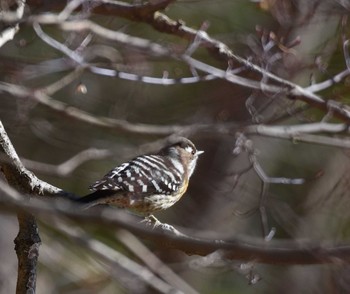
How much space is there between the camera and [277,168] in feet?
30.7

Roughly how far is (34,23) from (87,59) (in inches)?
41.5

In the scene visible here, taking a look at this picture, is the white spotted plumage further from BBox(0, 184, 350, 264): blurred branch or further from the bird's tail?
BBox(0, 184, 350, 264): blurred branch

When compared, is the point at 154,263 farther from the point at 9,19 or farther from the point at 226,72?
the point at 9,19

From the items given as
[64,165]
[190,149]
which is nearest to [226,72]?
[190,149]

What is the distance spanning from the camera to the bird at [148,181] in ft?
15.6

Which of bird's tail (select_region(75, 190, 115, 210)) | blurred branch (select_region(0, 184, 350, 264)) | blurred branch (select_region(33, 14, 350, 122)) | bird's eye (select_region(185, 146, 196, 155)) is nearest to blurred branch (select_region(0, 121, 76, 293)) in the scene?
bird's tail (select_region(75, 190, 115, 210))

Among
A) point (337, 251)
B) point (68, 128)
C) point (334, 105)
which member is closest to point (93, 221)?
point (337, 251)

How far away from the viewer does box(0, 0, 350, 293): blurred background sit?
6344 mm

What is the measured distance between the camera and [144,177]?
5.21 m

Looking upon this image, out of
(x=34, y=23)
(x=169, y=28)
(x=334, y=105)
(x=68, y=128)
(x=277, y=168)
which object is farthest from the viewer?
(x=277, y=168)

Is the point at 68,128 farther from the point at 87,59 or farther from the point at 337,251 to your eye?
the point at 337,251

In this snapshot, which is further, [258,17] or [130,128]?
[258,17]

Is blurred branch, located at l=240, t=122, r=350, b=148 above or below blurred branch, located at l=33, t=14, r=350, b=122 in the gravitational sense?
below

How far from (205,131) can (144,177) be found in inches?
46.5
